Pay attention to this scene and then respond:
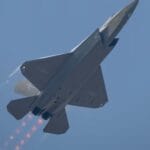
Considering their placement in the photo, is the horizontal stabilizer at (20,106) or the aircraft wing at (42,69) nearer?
the aircraft wing at (42,69)

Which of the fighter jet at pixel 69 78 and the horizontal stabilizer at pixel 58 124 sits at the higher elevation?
the fighter jet at pixel 69 78

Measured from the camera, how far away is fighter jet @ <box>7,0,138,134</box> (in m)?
60.0

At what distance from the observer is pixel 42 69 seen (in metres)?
63.0

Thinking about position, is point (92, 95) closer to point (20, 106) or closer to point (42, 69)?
point (42, 69)

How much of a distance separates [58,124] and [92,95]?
5124 mm

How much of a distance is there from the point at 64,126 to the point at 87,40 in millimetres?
11459

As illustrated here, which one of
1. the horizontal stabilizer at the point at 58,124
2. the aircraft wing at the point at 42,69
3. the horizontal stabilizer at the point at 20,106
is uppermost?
the aircraft wing at the point at 42,69

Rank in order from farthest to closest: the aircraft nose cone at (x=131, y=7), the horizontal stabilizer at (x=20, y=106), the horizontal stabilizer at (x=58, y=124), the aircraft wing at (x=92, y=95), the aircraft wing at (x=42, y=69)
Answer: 1. the horizontal stabilizer at (x=58, y=124)
2. the aircraft wing at (x=92, y=95)
3. the horizontal stabilizer at (x=20, y=106)
4. the aircraft wing at (x=42, y=69)
5. the aircraft nose cone at (x=131, y=7)

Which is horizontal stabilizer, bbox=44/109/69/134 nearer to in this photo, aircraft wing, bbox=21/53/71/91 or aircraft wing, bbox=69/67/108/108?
aircraft wing, bbox=69/67/108/108

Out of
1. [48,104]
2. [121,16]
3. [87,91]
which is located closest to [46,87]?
[48,104]

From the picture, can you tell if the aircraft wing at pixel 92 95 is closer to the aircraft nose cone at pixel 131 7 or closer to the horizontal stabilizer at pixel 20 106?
the horizontal stabilizer at pixel 20 106

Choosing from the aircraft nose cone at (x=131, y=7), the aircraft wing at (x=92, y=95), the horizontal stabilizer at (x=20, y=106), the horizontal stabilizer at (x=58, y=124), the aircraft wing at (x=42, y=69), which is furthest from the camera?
the horizontal stabilizer at (x=58, y=124)

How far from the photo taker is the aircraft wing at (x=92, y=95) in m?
66.1

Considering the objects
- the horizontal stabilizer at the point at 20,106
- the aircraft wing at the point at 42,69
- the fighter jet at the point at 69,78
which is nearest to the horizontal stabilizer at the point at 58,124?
the fighter jet at the point at 69,78
